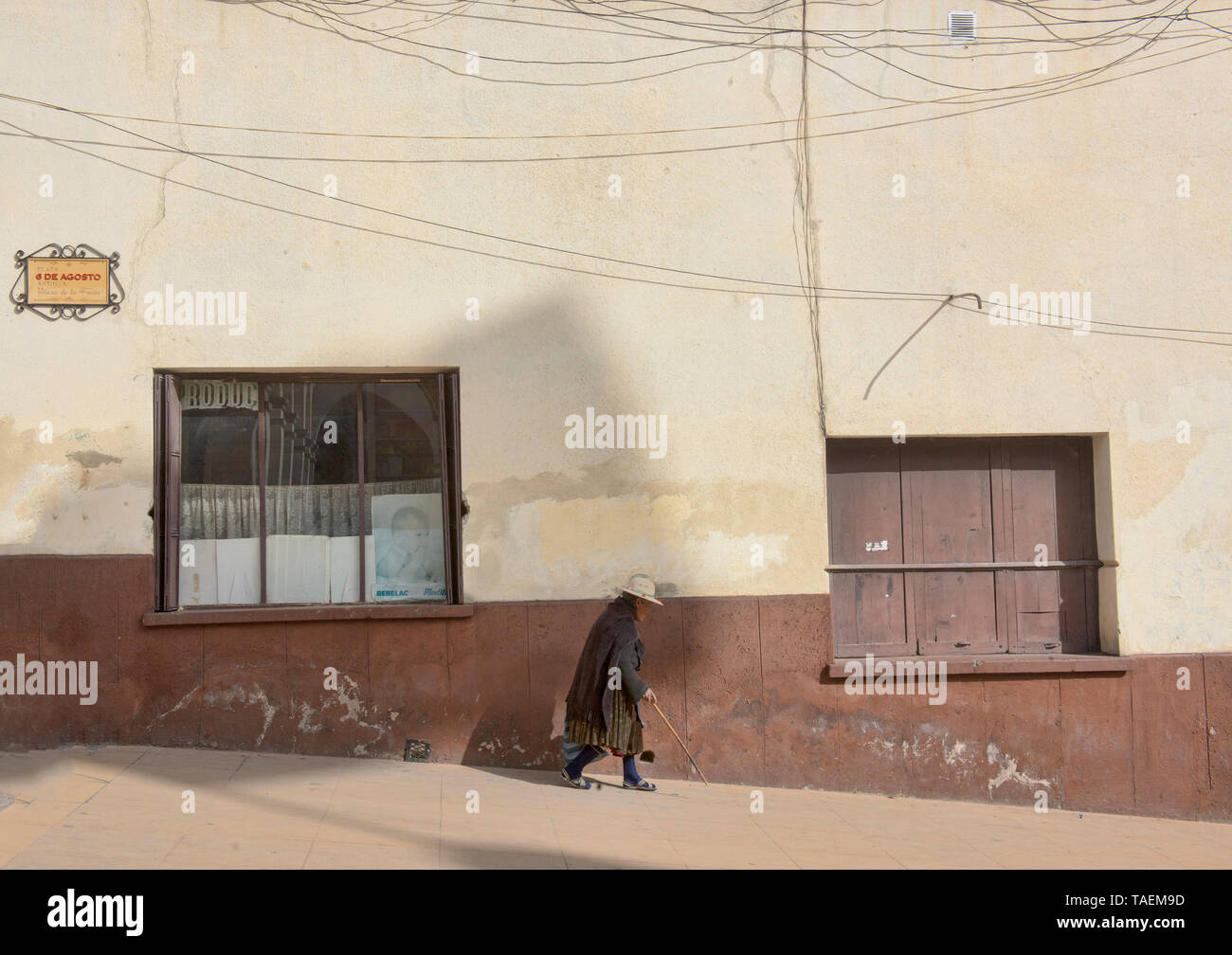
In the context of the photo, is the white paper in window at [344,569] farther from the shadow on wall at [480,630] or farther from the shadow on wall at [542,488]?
the shadow on wall at [542,488]

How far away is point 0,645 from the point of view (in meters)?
7.59

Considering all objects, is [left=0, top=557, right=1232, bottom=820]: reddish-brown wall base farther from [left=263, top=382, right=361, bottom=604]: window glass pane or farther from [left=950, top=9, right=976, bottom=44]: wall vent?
[left=950, top=9, right=976, bottom=44]: wall vent

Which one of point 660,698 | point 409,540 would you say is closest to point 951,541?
point 660,698

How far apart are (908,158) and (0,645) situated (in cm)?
753

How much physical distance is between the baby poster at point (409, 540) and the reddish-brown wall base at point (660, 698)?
1.46 ft

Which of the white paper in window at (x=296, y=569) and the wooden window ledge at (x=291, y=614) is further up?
the white paper in window at (x=296, y=569)

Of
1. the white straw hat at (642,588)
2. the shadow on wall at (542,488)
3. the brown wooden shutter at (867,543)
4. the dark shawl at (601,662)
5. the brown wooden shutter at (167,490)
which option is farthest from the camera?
the brown wooden shutter at (867,543)

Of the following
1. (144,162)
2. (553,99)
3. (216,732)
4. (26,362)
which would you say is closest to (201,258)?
(144,162)

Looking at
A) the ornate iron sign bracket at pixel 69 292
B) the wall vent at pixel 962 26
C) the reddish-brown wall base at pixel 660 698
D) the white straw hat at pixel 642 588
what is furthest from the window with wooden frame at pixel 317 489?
the wall vent at pixel 962 26

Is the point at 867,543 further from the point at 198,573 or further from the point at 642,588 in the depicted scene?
the point at 198,573

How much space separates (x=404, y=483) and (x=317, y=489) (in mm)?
646

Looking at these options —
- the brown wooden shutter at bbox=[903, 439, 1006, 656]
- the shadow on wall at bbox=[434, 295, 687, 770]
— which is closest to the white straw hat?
the shadow on wall at bbox=[434, 295, 687, 770]

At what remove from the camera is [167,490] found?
7.83 m

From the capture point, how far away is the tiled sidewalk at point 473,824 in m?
5.80
